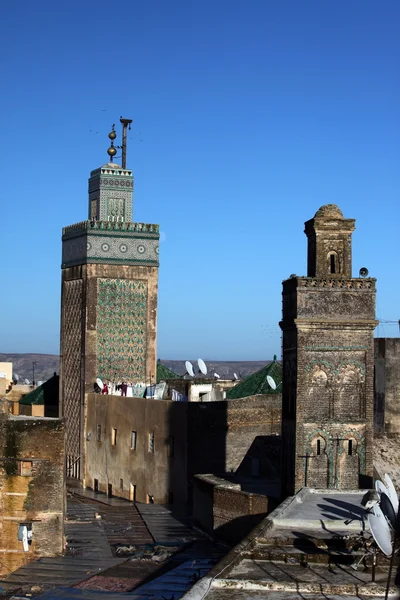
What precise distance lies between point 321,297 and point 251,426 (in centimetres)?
797

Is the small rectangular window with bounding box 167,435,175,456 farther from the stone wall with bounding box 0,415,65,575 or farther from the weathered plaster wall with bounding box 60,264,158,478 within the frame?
the stone wall with bounding box 0,415,65,575

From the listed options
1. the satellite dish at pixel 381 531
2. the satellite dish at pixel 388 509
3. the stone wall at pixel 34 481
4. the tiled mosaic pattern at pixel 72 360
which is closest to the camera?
the satellite dish at pixel 381 531

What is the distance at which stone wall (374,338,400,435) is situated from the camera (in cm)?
2609

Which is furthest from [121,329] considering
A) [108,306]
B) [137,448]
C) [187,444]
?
[187,444]

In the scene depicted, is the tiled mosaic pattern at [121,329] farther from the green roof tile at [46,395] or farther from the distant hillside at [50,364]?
the distant hillside at [50,364]

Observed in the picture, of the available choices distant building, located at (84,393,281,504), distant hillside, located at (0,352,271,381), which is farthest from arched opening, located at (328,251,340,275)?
distant hillside, located at (0,352,271,381)

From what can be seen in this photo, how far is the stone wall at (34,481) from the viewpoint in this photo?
22.1m

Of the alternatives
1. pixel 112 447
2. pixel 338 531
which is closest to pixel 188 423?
pixel 112 447

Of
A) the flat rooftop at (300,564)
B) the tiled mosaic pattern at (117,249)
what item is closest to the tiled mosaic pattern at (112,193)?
the tiled mosaic pattern at (117,249)

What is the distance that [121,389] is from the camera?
35.5 meters

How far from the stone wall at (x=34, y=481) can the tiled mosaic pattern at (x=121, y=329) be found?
1374 cm

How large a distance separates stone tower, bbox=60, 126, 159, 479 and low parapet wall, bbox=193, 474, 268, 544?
36.4ft

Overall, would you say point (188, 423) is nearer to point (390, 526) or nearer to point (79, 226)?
point (79, 226)

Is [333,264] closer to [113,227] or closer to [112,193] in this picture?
[113,227]
